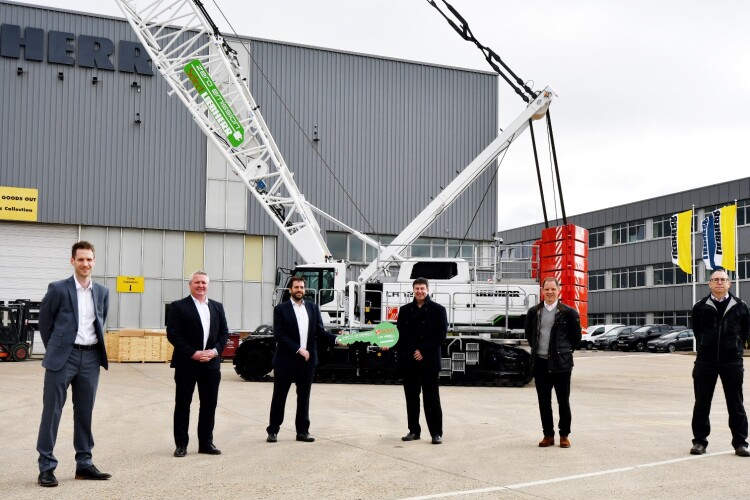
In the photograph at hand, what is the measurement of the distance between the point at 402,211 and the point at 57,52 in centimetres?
1546

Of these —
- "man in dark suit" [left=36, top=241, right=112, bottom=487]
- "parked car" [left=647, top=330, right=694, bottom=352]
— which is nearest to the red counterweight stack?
"man in dark suit" [left=36, top=241, right=112, bottom=487]

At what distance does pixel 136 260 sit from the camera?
35.5m

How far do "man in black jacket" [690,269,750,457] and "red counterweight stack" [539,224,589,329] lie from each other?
31.2 ft

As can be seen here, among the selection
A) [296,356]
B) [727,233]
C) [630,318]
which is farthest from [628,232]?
[296,356]

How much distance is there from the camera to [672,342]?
145ft

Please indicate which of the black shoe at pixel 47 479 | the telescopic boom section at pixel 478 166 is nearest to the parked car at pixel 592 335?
the telescopic boom section at pixel 478 166

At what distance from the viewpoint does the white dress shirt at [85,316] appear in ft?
24.3

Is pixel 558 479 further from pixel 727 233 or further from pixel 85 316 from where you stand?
pixel 727 233

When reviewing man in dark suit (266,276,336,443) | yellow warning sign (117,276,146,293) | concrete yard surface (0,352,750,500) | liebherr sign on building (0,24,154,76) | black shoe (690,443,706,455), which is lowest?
concrete yard surface (0,352,750,500)

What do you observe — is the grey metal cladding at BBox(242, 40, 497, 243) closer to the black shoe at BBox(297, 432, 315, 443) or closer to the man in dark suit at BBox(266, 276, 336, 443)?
the man in dark suit at BBox(266, 276, 336, 443)

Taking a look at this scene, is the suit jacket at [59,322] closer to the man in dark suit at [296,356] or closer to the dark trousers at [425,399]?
the man in dark suit at [296,356]

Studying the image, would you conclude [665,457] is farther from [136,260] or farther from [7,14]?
[7,14]

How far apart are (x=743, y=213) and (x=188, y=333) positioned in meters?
50.7

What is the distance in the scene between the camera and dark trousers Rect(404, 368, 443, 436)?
32.4 ft
